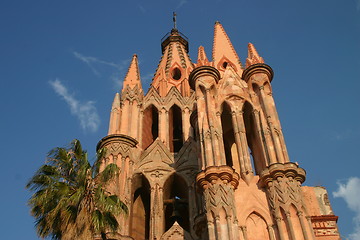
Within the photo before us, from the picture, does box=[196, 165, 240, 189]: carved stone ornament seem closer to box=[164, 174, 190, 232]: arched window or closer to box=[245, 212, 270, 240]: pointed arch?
box=[245, 212, 270, 240]: pointed arch

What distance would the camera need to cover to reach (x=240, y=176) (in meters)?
19.1

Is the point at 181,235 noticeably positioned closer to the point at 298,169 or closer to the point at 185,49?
the point at 298,169

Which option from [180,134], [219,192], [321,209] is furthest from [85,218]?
[180,134]

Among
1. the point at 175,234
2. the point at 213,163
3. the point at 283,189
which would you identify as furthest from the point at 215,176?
the point at 175,234

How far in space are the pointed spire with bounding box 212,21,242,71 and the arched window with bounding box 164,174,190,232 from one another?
25.6 feet

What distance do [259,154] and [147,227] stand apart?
29.0 feet

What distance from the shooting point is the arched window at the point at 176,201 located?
82.6ft

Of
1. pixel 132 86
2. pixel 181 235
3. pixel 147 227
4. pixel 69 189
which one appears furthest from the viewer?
pixel 132 86

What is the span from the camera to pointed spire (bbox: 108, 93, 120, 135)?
27.6 metres

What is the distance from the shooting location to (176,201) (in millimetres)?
25688

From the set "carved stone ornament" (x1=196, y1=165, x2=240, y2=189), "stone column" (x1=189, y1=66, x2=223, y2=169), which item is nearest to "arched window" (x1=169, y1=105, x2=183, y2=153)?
"stone column" (x1=189, y1=66, x2=223, y2=169)

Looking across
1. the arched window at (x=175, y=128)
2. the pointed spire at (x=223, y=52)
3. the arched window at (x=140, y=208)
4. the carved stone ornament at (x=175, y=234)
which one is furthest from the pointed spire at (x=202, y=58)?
the carved stone ornament at (x=175, y=234)

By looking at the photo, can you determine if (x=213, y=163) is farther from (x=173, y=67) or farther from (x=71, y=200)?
(x=173, y=67)

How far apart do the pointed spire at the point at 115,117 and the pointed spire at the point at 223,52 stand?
678 cm
